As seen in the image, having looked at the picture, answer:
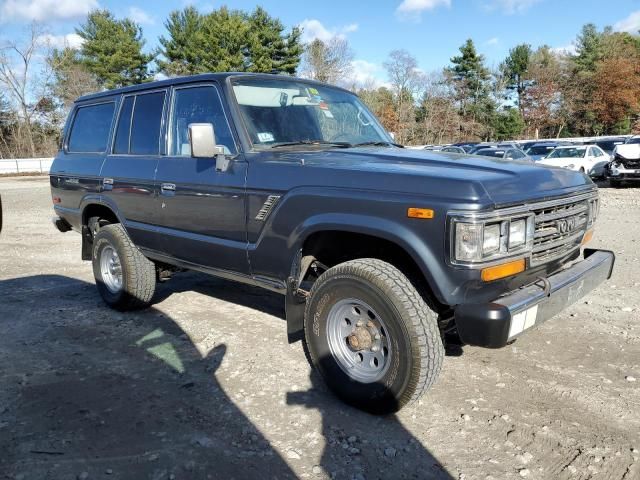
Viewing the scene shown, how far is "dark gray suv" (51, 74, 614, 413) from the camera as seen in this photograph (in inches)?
107

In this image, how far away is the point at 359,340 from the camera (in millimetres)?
3168

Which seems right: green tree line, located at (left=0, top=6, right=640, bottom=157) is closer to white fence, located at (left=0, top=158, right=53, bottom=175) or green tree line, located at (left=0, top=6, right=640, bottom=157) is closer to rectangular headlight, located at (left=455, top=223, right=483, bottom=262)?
white fence, located at (left=0, top=158, right=53, bottom=175)

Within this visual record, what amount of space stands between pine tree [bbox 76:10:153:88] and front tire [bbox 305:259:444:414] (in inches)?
1855

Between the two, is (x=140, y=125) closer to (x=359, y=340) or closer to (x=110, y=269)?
(x=110, y=269)

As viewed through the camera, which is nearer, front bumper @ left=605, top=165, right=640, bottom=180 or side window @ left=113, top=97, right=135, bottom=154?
side window @ left=113, top=97, right=135, bottom=154

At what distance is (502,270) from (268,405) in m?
1.64

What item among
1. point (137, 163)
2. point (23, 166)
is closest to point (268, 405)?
point (137, 163)

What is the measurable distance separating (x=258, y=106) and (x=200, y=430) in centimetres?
229

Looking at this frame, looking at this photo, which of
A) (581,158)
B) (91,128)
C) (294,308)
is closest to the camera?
(294,308)

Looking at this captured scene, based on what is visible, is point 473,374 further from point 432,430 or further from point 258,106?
point 258,106

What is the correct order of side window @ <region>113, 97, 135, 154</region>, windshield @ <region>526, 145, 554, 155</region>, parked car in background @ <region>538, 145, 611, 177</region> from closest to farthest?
side window @ <region>113, 97, 135, 154</region>, parked car in background @ <region>538, 145, 611, 177</region>, windshield @ <region>526, 145, 554, 155</region>

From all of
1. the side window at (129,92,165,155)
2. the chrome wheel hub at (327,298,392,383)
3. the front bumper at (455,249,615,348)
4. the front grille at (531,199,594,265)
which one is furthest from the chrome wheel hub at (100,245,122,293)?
the front grille at (531,199,594,265)

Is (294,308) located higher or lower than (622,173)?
lower

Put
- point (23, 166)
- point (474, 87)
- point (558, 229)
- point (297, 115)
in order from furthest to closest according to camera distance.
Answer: point (474, 87) → point (23, 166) → point (297, 115) → point (558, 229)
